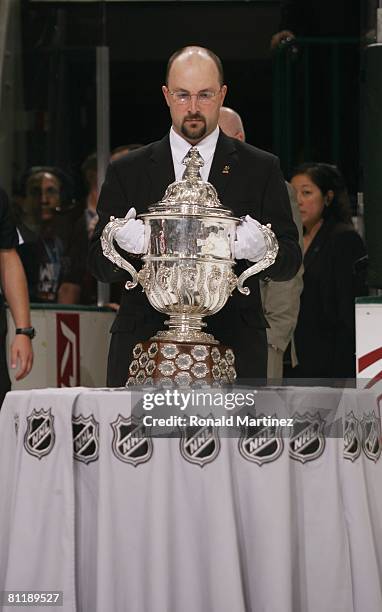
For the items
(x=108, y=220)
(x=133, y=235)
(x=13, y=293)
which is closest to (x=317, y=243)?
(x=13, y=293)

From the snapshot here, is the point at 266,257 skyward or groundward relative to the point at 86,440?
skyward

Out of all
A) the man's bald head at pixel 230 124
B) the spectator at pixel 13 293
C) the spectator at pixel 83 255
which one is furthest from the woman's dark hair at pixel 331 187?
the spectator at pixel 13 293

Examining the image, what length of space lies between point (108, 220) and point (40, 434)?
0.88m

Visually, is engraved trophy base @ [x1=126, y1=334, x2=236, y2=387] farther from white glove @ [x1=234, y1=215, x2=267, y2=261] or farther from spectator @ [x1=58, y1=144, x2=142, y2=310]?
spectator @ [x1=58, y1=144, x2=142, y2=310]

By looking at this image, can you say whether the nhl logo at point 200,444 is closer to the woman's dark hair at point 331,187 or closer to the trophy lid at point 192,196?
the trophy lid at point 192,196

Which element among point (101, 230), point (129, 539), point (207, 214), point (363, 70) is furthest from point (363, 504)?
point (363, 70)

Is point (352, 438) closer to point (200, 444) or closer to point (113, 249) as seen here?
point (200, 444)

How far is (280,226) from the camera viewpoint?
498 centimetres

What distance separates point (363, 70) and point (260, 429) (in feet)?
9.83

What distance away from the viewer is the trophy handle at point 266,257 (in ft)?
15.2

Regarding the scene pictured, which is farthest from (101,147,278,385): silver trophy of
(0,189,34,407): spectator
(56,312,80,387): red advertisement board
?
(56,312,80,387): red advertisement board

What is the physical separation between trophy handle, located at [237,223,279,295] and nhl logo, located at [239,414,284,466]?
531 millimetres

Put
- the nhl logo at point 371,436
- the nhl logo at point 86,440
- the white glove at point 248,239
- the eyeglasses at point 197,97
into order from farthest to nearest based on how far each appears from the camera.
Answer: the eyeglasses at point 197,97
the white glove at point 248,239
the nhl logo at point 371,436
the nhl logo at point 86,440

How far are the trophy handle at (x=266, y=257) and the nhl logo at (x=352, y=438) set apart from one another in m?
0.53
